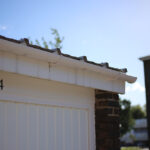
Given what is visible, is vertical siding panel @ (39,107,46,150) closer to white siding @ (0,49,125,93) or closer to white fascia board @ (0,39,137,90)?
white siding @ (0,49,125,93)

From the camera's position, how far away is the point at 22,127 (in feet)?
12.3

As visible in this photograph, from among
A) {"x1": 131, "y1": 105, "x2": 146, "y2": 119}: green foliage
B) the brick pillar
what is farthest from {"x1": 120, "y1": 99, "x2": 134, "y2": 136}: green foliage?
the brick pillar

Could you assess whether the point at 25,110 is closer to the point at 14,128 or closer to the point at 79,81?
the point at 14,128

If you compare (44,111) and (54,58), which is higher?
(54,58)

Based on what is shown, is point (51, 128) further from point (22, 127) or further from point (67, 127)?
point (22, 127)

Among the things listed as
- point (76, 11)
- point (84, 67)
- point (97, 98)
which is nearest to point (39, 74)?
point (84, 67)

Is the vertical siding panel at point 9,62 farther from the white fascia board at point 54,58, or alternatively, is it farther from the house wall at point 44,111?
the house wall at point 44,111

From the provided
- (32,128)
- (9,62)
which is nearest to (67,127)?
(32,128)

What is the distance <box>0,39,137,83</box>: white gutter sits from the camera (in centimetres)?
333

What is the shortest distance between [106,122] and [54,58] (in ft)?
5.22

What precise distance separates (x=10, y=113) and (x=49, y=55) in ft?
2.76

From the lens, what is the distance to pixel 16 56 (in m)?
3.52

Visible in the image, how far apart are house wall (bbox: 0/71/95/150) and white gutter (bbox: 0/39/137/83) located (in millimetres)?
384

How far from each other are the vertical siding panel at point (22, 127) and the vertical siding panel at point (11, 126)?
6 centimetres
